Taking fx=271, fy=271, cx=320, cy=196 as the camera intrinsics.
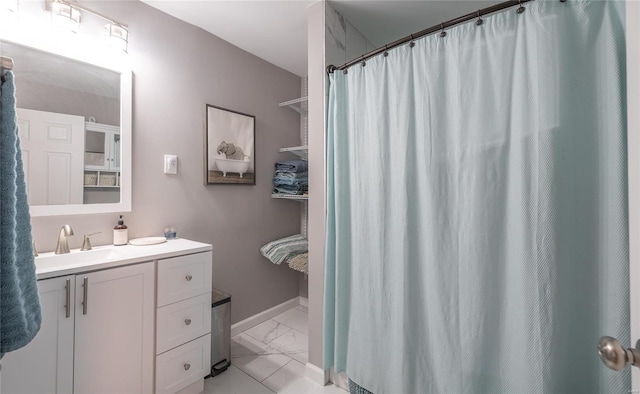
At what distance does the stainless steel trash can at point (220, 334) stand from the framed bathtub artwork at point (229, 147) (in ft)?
2.96

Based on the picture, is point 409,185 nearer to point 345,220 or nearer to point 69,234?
point 345,220

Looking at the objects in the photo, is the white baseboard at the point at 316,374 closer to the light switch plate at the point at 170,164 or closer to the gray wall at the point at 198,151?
the gray wall at the point at 198,151

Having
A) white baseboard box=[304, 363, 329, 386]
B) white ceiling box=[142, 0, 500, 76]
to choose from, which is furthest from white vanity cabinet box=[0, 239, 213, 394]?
white ceiling box=[142, 0, 500, 76]

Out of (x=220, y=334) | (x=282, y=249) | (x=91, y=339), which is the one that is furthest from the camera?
(x=282, y=249)

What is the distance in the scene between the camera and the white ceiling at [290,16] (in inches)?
68.6

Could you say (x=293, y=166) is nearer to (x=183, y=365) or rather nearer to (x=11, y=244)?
(x=183, y=365)

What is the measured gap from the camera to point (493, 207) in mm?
1104

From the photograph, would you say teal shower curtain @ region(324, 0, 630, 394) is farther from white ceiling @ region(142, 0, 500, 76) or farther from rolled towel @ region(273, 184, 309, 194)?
rolled towel @ region(273, 184, 309, 194)

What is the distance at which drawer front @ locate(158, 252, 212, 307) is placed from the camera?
4.68 ft

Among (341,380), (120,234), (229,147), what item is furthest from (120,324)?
(229,147)

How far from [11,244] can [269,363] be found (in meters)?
1.68

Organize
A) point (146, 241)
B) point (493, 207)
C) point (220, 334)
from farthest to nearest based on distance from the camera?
point (220, 334), point (146, 241), point (493, 207)

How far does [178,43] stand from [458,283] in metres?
2.31

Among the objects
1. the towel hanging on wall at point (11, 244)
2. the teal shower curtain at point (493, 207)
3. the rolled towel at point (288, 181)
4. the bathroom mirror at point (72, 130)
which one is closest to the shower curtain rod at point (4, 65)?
the towel hanging on wall at point (11, 244)
